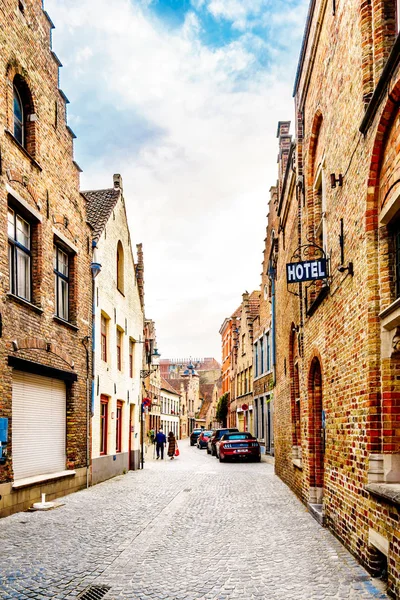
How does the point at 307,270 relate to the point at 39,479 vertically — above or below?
above

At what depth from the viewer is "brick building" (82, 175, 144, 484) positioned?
17859 millimetres

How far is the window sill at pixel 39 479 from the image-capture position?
11.2 metres

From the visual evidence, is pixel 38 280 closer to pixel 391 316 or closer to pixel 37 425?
pixel 37 425

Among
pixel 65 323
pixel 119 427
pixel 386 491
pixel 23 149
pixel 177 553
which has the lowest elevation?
pixel 177 553

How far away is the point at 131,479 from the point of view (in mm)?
18859

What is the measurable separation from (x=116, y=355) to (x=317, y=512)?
12.0 metres

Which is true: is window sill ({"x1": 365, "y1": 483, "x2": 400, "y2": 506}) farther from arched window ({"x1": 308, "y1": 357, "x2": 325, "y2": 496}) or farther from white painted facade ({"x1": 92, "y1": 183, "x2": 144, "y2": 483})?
white painted facade ({"x1": 92, "y1": 183, "x2": 144, "y2": 483})

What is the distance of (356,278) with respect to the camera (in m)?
6.95

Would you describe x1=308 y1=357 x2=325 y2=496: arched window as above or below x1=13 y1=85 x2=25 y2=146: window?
below

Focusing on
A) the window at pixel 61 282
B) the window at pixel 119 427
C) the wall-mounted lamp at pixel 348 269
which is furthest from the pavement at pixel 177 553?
the window at pixel 119 427

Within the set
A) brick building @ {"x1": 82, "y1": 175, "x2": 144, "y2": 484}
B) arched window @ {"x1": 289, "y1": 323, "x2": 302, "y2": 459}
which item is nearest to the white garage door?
brick building @ {"x1": 82, "y1": 175, "x2": 144, "y2": 484}

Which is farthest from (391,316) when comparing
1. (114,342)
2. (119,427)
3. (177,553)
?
(119,427)

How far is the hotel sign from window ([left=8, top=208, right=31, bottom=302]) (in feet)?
18.0

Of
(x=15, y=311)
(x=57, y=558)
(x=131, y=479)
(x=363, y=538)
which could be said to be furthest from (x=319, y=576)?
(x=131, y=479)
